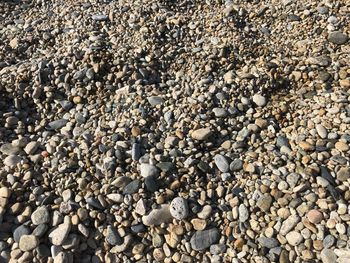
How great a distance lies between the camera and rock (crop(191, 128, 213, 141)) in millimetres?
3221

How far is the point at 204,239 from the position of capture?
274 centimetres

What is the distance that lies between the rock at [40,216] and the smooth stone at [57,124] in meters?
0.87

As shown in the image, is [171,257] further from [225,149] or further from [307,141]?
[307,141]

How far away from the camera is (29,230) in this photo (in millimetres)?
2773

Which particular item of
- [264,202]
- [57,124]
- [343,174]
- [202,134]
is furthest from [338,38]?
[57,124]

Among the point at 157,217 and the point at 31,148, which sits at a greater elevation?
the point at 31,148

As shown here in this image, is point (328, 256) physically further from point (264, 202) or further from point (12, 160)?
point (12, 160)

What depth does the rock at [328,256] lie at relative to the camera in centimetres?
253

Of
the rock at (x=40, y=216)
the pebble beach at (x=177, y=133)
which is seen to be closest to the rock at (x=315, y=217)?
the pebble beach at (x=177, y=133)

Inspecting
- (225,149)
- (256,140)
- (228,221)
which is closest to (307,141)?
(256,140)

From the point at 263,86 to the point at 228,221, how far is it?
1337 millimetres

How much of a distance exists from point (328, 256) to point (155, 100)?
5.97 feet

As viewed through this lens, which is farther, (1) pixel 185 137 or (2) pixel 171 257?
(1) pixel 185 137

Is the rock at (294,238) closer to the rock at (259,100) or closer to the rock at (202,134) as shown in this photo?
the rock at (202,134)
